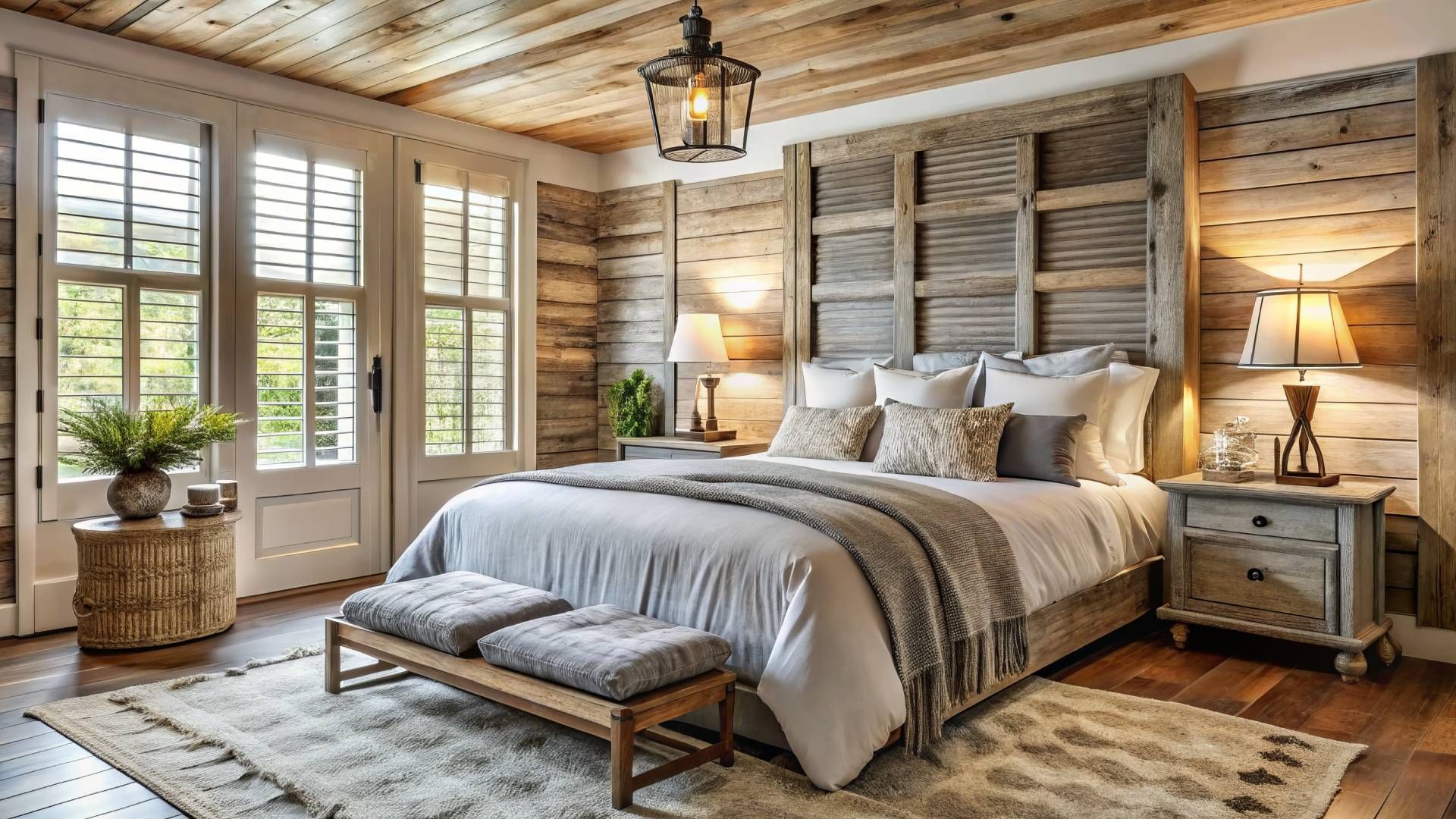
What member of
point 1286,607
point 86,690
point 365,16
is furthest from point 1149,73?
point 86,690

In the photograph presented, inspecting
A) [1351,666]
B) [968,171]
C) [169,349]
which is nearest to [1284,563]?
[1351,666]

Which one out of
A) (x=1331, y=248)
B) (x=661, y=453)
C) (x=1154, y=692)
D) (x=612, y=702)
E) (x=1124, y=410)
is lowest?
(x=1154, y=692)

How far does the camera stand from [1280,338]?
3504 millimetres

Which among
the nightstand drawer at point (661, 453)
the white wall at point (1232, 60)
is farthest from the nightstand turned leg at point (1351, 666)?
the nightstand drawer at point (661, 453)

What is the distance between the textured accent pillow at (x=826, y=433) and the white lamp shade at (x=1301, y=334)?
1.49 metres

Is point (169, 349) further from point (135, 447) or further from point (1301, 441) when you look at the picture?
point (1301, 441)

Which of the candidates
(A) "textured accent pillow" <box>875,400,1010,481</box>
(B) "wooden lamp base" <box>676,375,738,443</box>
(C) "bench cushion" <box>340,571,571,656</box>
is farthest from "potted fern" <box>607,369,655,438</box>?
(C) "bench cushion" <box>340,571,571,656</box>

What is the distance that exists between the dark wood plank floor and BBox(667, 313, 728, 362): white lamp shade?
213 cm

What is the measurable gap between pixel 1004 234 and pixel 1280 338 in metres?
1.33

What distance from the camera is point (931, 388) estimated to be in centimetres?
418

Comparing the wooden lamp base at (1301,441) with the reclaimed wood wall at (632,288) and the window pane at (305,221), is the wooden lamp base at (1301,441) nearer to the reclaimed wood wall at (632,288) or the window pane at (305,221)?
the reclaimed wood wall at (632,288)

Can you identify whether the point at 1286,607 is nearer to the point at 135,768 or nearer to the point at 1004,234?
the point at 1004,234

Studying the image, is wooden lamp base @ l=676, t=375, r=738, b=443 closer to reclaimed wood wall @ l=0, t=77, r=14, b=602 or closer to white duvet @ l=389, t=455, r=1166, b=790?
white duvet @ l=389, t=455, r=1166, b=790

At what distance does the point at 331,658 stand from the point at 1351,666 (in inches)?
133
